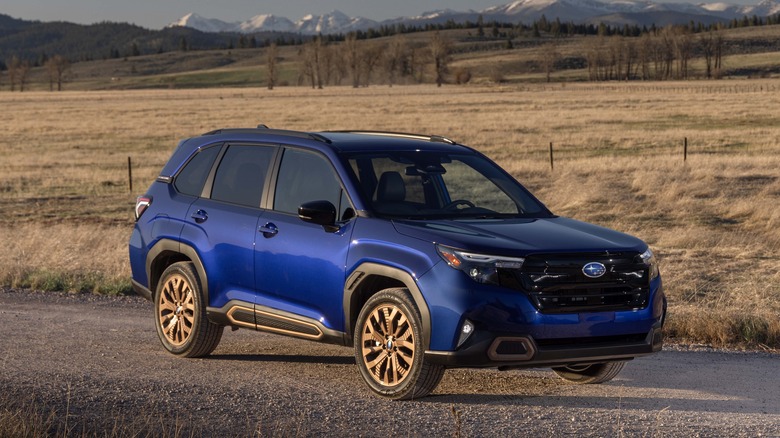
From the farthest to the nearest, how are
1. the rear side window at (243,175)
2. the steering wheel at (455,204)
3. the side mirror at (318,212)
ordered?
the rear side window at (243,175) < the steering wheel at (455,204) < the side mirror at (318,212)

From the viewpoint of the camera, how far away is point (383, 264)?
284 inches

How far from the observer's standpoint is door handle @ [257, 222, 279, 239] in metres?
8.02

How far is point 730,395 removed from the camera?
25.5 ft

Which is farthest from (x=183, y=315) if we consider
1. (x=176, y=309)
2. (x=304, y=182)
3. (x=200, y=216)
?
(x=304, y=182)

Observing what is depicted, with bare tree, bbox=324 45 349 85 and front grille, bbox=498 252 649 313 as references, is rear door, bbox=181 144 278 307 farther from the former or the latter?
bare tree, bbox=324 45 349 85

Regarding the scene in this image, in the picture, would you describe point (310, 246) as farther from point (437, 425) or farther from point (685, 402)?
point (685, 402)

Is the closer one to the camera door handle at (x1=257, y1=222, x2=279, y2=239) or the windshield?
the windshield

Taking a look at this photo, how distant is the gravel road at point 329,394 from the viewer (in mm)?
6715

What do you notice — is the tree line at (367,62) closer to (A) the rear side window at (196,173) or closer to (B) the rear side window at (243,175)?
(A) the rear side window at (196,173)

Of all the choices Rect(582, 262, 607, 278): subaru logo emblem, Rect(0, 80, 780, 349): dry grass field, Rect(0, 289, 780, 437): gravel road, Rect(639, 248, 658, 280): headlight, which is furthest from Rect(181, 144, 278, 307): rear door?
Rect(0, 80, 780, 349): dry grass field

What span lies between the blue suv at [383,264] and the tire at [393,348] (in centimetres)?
1

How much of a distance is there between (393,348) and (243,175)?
83.3 inches

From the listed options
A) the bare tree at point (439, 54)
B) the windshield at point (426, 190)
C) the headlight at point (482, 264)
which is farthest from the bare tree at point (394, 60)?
the headlight at point (482, 264)

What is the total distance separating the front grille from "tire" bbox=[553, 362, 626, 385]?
0.97 meters
